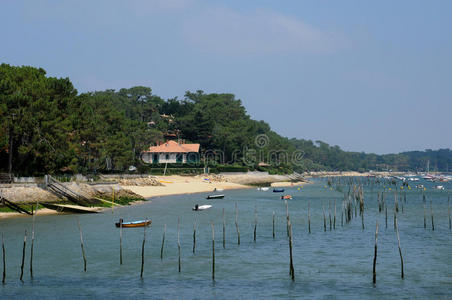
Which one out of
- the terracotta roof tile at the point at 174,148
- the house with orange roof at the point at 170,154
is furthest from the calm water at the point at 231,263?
the terracotta roof tile at the point at 174,148

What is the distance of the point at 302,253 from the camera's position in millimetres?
44562

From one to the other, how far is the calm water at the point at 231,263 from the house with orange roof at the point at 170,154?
9977 cm

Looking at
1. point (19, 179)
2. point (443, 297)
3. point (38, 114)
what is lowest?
point (443, 297)

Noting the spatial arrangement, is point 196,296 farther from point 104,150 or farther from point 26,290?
point 104,150

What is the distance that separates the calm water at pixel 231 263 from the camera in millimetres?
32125

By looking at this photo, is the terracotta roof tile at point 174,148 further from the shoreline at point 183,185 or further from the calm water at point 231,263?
the calm water at point 231,263

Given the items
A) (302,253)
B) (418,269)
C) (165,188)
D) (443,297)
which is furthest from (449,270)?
(165,188)

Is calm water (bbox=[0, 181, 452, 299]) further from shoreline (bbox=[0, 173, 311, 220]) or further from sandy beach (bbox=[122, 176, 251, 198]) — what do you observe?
sandy beach (bbox=[122, 176, 251, 198])

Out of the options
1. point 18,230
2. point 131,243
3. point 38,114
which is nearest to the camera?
point 131,243

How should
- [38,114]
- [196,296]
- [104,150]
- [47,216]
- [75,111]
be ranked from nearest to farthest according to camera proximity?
[196,296] < [47,216] < [38,114] < [75,111] < [104,150]

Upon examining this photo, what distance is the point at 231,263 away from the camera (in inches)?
1570

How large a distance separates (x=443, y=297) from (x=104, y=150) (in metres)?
81.2

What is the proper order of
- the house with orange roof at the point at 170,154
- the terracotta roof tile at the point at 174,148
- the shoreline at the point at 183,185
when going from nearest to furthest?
the shoreline at the point at 183,185 → the house with orange roof at the point at 170,154 → the terracotta roof tile at the point at 174,148

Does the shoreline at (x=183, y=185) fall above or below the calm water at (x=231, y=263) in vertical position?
above
